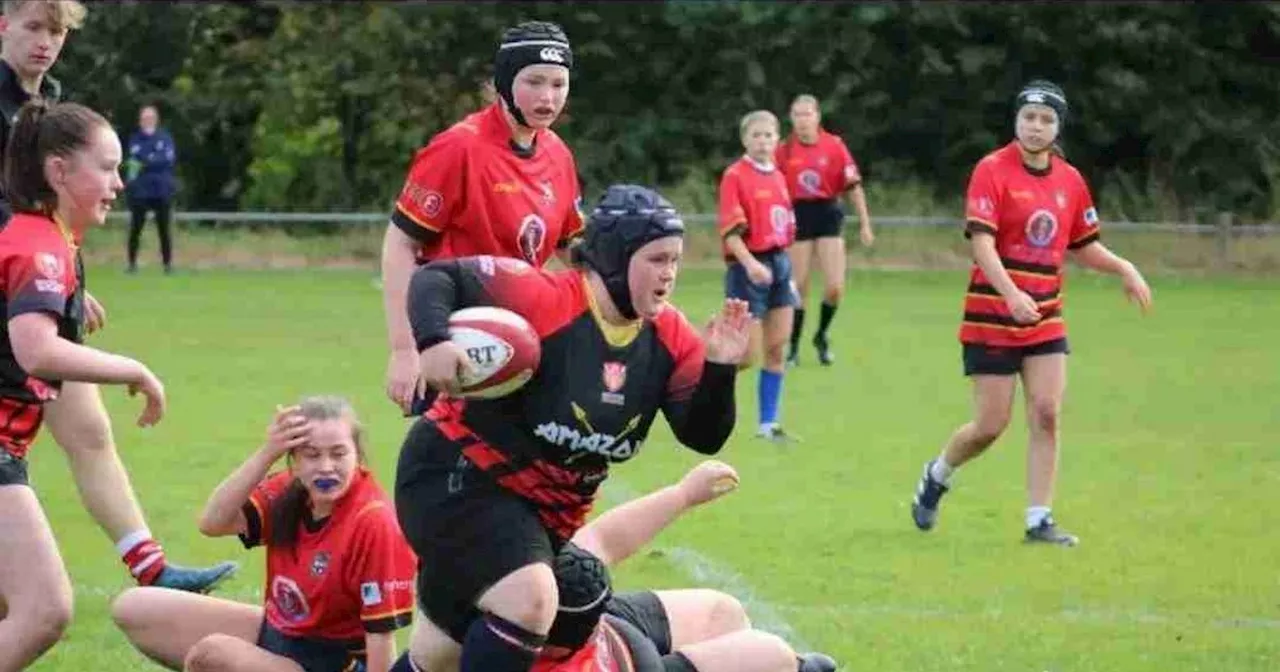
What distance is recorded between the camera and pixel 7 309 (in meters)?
6.10

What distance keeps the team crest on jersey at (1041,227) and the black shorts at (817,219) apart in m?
8.79

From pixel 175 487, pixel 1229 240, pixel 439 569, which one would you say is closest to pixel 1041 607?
pixel 439 569

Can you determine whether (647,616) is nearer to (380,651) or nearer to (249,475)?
(380,651)

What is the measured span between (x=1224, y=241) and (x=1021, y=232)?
19.2 m

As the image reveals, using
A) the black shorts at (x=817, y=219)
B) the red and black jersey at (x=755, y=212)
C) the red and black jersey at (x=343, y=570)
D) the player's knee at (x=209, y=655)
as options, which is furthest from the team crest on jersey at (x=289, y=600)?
the black shorts at (x=817, y=219)

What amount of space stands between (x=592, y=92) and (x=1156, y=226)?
33.3 ft

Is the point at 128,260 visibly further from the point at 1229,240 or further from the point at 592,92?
the point at 1229,240

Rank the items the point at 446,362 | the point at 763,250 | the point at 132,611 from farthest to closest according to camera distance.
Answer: the point at 763,250
the point at 132,611
the point at 446,362

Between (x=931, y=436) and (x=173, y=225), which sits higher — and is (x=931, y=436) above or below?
above

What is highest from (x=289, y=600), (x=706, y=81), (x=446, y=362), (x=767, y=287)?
(x=446, y=362)

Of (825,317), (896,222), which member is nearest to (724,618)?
(825,317)

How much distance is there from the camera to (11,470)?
20.3 ft

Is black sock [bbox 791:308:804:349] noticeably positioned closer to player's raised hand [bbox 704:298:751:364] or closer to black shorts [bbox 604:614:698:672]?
black shorts [bbox 604:614:698:672]

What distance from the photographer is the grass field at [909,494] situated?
8.03 meters
